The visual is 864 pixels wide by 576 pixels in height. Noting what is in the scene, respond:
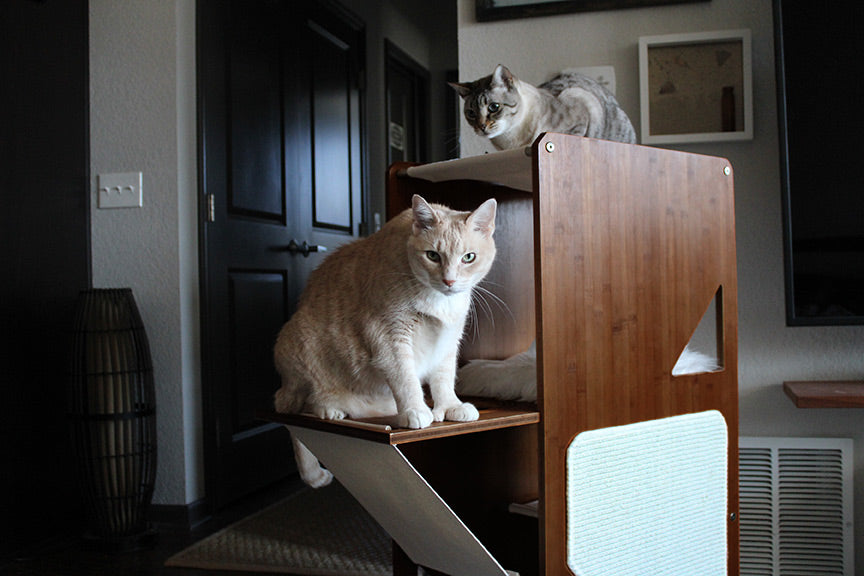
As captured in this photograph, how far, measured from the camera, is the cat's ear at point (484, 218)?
1.34 metres

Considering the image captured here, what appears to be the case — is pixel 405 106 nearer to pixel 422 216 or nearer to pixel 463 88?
pixel 463 88

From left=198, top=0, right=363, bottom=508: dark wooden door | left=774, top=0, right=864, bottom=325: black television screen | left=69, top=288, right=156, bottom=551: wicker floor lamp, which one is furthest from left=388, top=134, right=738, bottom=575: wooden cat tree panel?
A: left=198, top=0, right=363, bottom=508: dark wooden door

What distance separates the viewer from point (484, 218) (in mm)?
1368

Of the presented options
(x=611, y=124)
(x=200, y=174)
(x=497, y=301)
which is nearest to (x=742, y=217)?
(x=611, y=124)

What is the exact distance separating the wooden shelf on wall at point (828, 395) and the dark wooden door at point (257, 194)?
6.36 feet

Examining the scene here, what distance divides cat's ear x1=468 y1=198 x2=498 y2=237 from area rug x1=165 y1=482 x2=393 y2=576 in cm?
126

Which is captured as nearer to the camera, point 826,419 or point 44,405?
point 826,419

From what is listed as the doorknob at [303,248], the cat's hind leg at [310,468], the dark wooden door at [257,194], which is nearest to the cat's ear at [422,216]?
the cat's hind leg at [310,468]

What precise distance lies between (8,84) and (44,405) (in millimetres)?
1039

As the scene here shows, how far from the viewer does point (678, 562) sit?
1.41m

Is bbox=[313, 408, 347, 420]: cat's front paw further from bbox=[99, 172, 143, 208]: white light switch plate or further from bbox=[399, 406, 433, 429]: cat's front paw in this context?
bbox=[99, 172, 143, 208]: white light switch plate

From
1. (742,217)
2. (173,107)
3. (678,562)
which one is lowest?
(678,562)

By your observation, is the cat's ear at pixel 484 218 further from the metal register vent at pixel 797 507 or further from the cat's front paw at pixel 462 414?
the metal register vent at pixel 797 507

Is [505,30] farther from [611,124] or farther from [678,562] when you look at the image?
[678,562]
